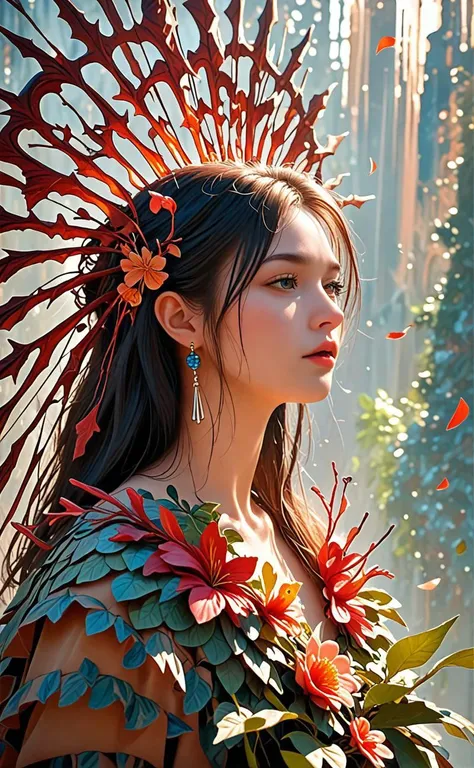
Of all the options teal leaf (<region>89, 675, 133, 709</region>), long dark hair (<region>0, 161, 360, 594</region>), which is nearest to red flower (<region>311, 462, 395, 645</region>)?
long dark hair (<region>0, 161, 360, 594</region>)

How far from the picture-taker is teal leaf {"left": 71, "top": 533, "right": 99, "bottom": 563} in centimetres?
100

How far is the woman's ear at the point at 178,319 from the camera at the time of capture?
3.70 feet

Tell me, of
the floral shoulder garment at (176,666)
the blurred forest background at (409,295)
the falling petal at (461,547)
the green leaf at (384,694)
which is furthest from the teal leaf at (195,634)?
the falling petal at (461,547)

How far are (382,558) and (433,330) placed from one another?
1.50 feet

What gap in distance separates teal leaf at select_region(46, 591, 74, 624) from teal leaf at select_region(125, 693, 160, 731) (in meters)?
0.11

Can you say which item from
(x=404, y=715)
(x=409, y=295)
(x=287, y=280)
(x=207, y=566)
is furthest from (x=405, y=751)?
(x=409, y=295)

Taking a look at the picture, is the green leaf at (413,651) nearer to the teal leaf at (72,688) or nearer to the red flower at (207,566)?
the red flower at (207,566)

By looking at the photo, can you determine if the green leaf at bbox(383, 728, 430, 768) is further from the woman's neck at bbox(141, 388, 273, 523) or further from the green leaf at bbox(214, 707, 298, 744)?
the woman's neck at bbox(141, 388, 273, 523)

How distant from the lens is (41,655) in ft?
3.12

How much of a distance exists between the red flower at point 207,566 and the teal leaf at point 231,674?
4cm

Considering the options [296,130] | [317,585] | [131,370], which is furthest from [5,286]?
[317,585]

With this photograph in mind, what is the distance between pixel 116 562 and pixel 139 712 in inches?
6.3

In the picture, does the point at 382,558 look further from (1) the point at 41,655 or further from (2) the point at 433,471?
(1) the point at 41,655

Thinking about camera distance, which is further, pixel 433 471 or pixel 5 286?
pixel 433 471
